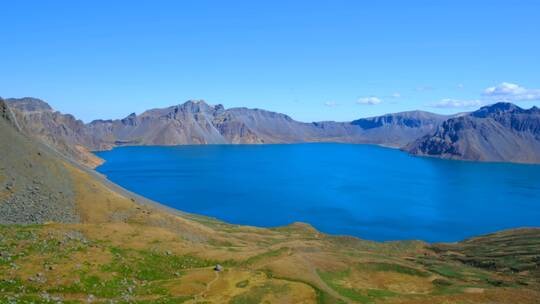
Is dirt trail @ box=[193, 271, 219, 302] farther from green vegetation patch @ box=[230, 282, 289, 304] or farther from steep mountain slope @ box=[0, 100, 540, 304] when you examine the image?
green vegetation patch @ box=[230, 282, 289, 304]

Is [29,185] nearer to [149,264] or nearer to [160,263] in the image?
[160,263]

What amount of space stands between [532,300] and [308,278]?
2853 cm

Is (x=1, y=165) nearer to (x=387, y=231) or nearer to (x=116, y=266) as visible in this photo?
(x=116, y=266)

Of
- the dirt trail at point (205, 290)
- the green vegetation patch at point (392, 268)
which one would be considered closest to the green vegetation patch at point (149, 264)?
the dirt trail at point (205, 290)

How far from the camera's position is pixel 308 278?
58.5m

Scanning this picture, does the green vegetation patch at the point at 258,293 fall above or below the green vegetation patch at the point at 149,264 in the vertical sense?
below

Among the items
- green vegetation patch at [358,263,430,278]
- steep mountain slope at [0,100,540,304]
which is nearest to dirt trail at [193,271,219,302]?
steep mountain slope at [0,100,540,304]

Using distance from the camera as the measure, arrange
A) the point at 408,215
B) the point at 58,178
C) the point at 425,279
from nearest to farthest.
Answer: the point at 425,279, the point at 58,178, the point at 408,215

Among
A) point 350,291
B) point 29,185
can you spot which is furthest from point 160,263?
point 29,185

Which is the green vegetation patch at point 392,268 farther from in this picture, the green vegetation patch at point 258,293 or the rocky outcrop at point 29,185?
the rocky outcrop at point 29,185

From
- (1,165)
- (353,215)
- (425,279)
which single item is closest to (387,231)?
(353,215)

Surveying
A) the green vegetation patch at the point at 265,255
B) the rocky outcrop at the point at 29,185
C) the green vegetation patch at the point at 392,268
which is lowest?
the green vegetation patch at the point at 392,268

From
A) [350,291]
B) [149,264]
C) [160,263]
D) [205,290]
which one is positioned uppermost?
[149,264]

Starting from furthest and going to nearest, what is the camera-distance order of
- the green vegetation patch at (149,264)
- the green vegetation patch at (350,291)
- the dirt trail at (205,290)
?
the green vegetation patch at (350,291)
the green vegetation patch at (149,264)
the dirt trail at (205,290)
